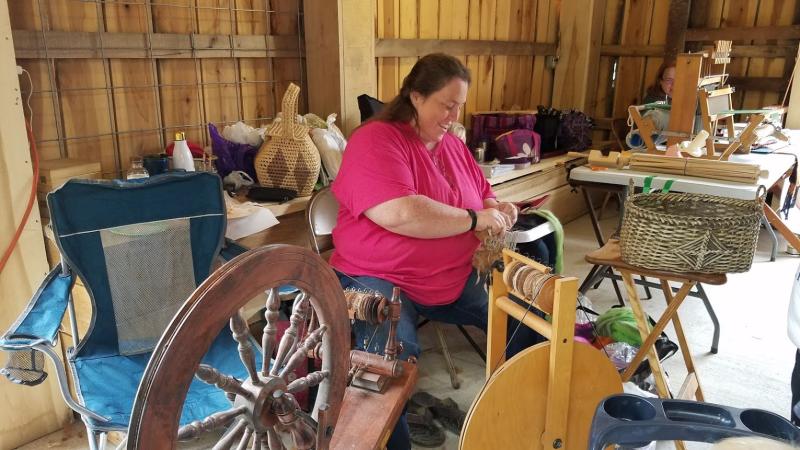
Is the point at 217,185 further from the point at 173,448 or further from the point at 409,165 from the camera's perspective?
the point at 173,448

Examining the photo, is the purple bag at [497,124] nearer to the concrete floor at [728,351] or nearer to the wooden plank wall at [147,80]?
the concrete floor at [728,351]

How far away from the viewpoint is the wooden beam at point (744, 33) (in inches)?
190

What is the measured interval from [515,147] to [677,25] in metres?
2.36

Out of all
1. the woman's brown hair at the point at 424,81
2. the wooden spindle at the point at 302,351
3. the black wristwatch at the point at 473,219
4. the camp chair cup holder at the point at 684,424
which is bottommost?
the black wristwatch at the point at 473,219

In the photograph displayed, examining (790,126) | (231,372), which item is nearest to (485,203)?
(231,372)

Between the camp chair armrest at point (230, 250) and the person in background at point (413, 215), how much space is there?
328mm

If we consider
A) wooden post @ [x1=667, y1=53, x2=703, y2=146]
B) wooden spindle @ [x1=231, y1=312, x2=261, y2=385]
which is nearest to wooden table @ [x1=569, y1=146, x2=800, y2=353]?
wooden post @ [x1=667, y1=53, x2=703, y2=146]

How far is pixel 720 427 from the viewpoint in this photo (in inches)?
33.8

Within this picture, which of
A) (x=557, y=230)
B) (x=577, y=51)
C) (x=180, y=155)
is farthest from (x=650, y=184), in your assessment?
(x=577, y=51)

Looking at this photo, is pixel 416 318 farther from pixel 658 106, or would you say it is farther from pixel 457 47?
pixel 457 47

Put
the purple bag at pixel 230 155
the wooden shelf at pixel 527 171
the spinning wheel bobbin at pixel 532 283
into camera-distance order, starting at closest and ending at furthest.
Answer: the spinning wheel bobbin at pixel 532 283 → the purple bag at pixel 230 155 → the wooden shelf at pixel 527 171

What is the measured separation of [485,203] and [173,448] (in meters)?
1.80

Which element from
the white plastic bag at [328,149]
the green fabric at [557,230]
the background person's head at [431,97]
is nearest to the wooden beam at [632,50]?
the green fabric at [557,230]

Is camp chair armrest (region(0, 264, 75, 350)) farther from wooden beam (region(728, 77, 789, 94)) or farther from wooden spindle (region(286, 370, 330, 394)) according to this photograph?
wooden beam (region(728, 77, 789, 94))
